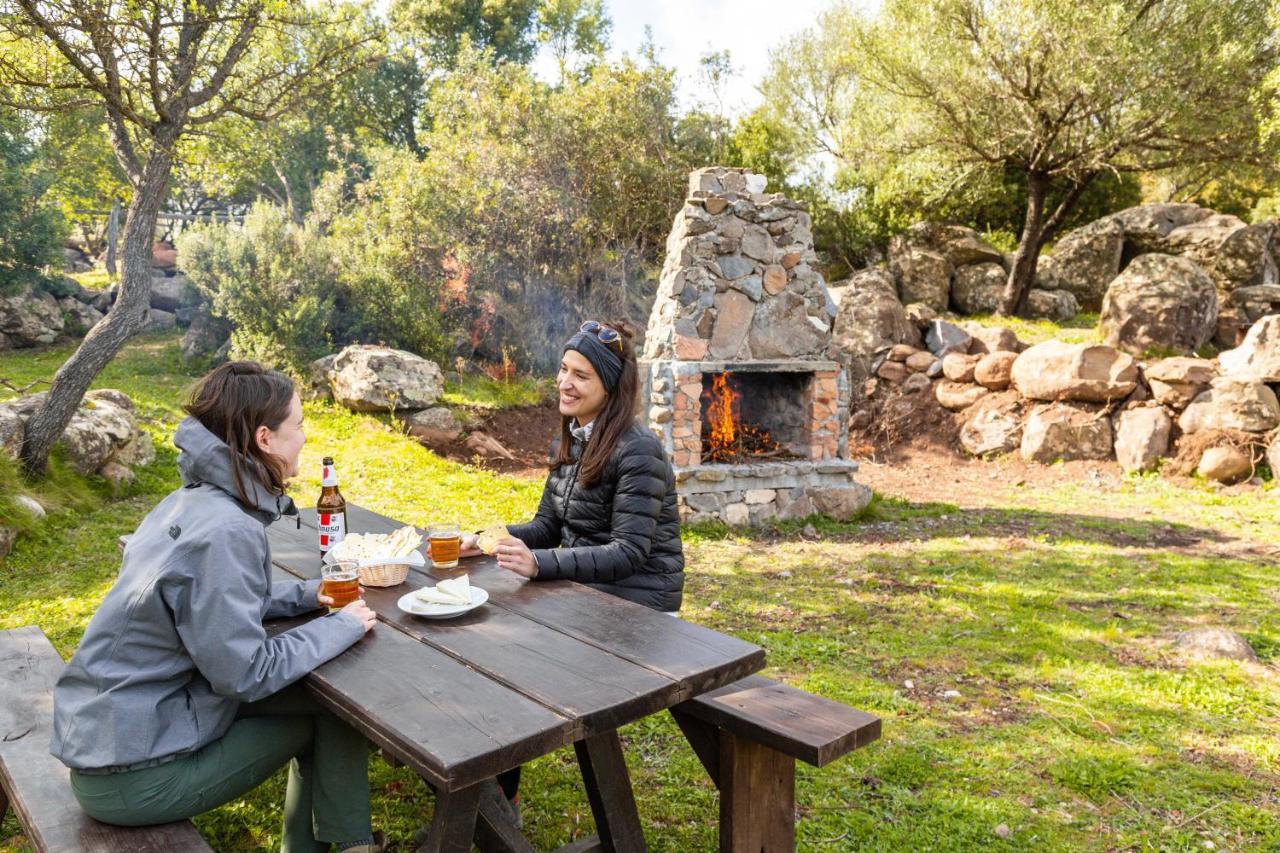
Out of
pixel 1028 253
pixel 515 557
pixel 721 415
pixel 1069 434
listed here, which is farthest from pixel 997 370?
pixel 515 557

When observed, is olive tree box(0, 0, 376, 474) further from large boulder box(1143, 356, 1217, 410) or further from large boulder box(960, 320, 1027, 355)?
large boulder box(1143, 356, 1217, 410)

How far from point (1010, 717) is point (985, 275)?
1082 cm

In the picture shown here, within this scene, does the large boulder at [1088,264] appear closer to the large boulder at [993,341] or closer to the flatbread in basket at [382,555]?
the large boulder at [993,341]

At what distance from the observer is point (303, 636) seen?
205 cm

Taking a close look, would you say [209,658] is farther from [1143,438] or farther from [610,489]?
[1143,438]

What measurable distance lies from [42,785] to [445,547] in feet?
4.05

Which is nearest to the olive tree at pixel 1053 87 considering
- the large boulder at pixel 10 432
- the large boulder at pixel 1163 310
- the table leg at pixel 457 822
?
the large boulder at pixel 1163 310

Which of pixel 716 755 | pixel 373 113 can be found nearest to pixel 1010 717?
pixel 716 755

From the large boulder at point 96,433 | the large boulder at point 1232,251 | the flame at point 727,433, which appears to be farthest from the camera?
the large boulder at point 1232,251

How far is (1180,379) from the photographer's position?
9.09m

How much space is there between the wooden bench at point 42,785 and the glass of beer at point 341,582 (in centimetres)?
65

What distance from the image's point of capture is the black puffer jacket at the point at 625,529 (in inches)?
111

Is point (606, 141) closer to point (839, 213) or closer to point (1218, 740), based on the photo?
point (839, 213)

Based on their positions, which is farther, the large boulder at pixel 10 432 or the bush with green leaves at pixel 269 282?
the bush with green leaves at pixel 269 282
